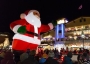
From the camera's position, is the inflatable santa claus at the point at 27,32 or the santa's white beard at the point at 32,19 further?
the santa's white beard at the point at 32,19

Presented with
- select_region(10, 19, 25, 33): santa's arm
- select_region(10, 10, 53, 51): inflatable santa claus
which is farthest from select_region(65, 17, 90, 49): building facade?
select_region(10, 19, 25, 33): santa's arm

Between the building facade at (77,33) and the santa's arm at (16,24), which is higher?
the building facade at (77,33)

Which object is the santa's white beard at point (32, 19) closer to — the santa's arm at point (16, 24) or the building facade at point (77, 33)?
the santa's arm at point (16, 24)

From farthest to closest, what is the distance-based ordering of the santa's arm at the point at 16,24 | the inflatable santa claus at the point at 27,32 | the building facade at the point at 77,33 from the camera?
the building facade at the point at 77,33
the inflatable santa claus at the point at 27,32
the santa's arm at the point at 16,24

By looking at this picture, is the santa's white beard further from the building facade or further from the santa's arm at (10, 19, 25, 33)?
the building facade

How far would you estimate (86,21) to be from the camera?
211 feet

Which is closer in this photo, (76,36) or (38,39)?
(38,39)

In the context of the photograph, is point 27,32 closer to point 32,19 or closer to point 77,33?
point 32,19

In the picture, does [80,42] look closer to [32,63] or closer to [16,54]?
[16,54]

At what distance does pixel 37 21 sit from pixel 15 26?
1.37 metres

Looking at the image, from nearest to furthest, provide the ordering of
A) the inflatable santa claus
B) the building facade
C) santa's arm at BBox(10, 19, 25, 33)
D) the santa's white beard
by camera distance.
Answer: santa's arm at BBox(10, 19, 25, 33) < the inflatable santa claus < the santa's white beard < the building facade

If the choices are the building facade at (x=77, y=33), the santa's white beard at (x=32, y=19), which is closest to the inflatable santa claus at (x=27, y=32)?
the santa's white beard at (x=32, y=19)

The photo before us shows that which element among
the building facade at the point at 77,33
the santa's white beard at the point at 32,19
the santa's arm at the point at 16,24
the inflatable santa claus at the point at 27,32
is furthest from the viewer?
the building facade at the point at 77,33

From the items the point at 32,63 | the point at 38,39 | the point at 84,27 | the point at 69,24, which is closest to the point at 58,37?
the point at 69,24
